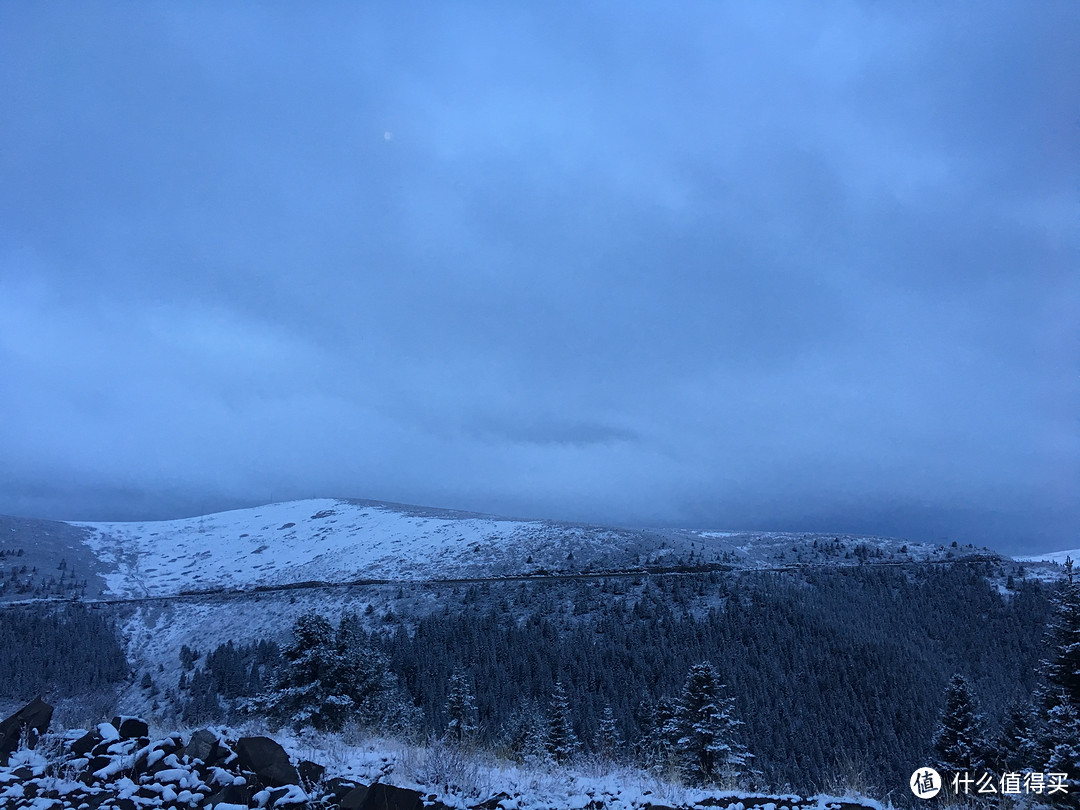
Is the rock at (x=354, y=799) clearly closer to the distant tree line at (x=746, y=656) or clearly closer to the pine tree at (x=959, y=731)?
the pine tree at (x=959, y=731)

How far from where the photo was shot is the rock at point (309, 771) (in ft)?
34.9

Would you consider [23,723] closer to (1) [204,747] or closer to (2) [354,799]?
(1) [204,747]

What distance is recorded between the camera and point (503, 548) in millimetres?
119812

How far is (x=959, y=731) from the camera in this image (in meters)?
35.5

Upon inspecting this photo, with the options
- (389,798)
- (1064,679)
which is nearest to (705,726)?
(1064,679)

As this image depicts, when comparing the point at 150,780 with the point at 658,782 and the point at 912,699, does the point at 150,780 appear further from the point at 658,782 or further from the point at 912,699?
the point at 912,699

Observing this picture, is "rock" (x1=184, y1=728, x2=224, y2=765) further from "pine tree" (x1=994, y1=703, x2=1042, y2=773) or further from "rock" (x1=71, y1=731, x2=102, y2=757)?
"pine tree" (x1=994, y1=703, x2=1042, y2=773)

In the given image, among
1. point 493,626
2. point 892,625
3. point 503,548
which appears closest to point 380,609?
point 493,626

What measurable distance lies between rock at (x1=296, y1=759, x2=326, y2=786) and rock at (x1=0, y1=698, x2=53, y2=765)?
5.86m

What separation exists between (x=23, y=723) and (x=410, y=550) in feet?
376

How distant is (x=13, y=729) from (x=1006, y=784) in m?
20.9

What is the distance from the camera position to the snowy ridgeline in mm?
9898

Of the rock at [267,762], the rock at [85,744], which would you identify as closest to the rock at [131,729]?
the rock at [85,744]

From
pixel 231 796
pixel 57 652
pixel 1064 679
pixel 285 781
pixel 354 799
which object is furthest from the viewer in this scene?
pixel 57 652
